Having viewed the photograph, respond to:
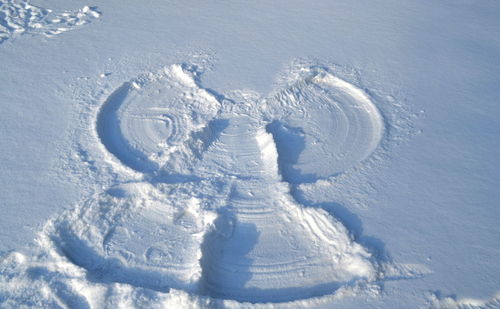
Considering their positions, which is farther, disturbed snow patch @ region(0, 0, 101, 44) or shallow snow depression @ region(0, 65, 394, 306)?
disturbed snow patch @ region(0, 0, 101, 44)

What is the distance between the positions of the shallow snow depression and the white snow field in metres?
0.01

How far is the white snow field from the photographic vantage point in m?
1.91

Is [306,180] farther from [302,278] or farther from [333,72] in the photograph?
[333,72]

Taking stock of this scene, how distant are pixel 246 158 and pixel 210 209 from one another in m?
0.46

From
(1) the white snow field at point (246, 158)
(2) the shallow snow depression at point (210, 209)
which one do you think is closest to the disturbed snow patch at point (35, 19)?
(1) the white snow field at point (246, 158)

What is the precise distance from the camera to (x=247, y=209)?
220cm

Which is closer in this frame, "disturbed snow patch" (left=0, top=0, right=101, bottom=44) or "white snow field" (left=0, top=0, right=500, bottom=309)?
"white snow field" (left=0, top=0, right=500, bottom=309)

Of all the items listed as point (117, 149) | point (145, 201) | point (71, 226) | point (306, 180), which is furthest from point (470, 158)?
point (71, 226)

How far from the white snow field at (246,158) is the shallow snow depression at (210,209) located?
10 mm

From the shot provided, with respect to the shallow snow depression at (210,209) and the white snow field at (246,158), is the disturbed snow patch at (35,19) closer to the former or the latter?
the white snow field at (246,158)

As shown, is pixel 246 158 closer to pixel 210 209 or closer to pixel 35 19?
pixel 210 209

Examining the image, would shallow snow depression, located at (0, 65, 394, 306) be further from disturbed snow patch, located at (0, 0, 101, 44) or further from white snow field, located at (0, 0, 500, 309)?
disturbed snow patch, located at (0, 0, 101, 44)

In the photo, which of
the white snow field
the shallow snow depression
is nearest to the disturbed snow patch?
the white snow field

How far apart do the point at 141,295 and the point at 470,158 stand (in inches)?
83.2
